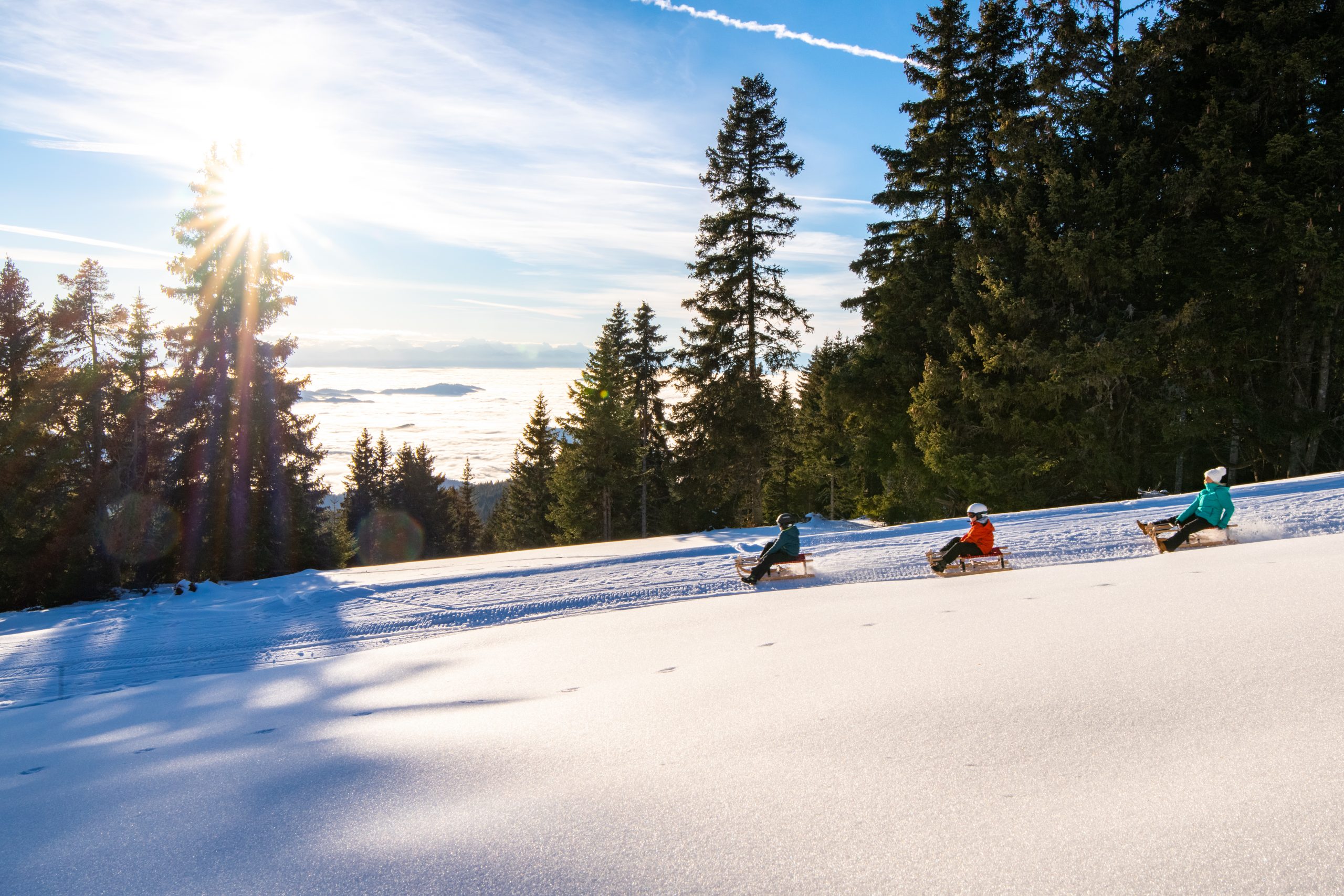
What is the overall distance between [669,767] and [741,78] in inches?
1097

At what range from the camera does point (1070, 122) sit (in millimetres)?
21609

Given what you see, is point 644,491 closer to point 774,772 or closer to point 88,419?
point 88,419

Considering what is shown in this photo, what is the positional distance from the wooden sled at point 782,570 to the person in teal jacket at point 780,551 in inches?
2.6

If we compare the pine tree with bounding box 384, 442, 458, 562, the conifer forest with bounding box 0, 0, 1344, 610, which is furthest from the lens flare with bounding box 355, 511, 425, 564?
the conifer forest with bounding box 0, 0, 1344, 610

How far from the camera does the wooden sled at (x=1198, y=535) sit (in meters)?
11.5

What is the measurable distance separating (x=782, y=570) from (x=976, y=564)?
3.10 metres

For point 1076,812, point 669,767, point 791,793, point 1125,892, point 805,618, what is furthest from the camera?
point 805,618

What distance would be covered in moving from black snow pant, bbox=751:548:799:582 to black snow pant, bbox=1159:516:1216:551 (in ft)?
19.2

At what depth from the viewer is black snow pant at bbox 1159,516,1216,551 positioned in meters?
11.3

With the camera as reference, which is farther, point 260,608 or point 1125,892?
point 260,608

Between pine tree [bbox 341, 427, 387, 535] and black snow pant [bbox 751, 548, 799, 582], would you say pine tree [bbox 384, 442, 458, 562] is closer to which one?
pine tree [bbox 341, 427, 387, 535]

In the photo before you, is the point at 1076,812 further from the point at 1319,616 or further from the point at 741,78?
the point at 741,78

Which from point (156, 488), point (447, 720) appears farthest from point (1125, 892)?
point (156, 488)

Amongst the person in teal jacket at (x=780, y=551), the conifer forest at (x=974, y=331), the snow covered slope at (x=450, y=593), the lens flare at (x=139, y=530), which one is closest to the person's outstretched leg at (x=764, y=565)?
the person in teal jacket at (x=780, y=551)
